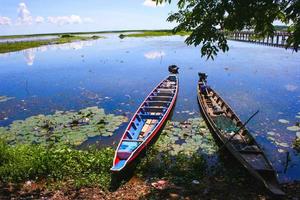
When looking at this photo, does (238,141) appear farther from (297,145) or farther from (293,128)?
(293,128)

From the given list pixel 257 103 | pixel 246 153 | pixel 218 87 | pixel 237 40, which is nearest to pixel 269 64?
pixel 218 87

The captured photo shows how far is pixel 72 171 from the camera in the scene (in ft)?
34.0

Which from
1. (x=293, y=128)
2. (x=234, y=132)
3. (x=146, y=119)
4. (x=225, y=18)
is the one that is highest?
(x=225, y=18)

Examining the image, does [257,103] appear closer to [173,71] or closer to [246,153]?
[173,71]

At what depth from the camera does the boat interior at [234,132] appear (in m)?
10.2

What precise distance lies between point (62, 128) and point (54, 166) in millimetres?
5824

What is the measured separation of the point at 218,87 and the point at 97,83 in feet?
36.2

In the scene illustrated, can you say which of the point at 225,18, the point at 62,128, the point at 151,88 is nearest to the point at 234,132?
the point at 225,18

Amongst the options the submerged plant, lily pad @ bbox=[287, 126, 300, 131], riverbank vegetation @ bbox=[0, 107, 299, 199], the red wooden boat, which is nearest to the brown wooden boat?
riverbank vegetation @ bbox=[0, 107, 299, 199]

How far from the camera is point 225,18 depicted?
7.86m

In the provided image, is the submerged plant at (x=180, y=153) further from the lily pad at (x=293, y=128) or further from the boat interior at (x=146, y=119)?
the lily pad at (x=293, y=128)

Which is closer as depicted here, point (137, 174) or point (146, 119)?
point (137, 174)

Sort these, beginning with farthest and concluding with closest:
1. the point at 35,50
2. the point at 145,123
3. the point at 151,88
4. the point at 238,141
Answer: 1. the point at 35,50
2. the point at 151,88
3. the point at 145,123
4. the point at 238,141

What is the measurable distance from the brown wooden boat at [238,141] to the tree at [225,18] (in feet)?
12.7
